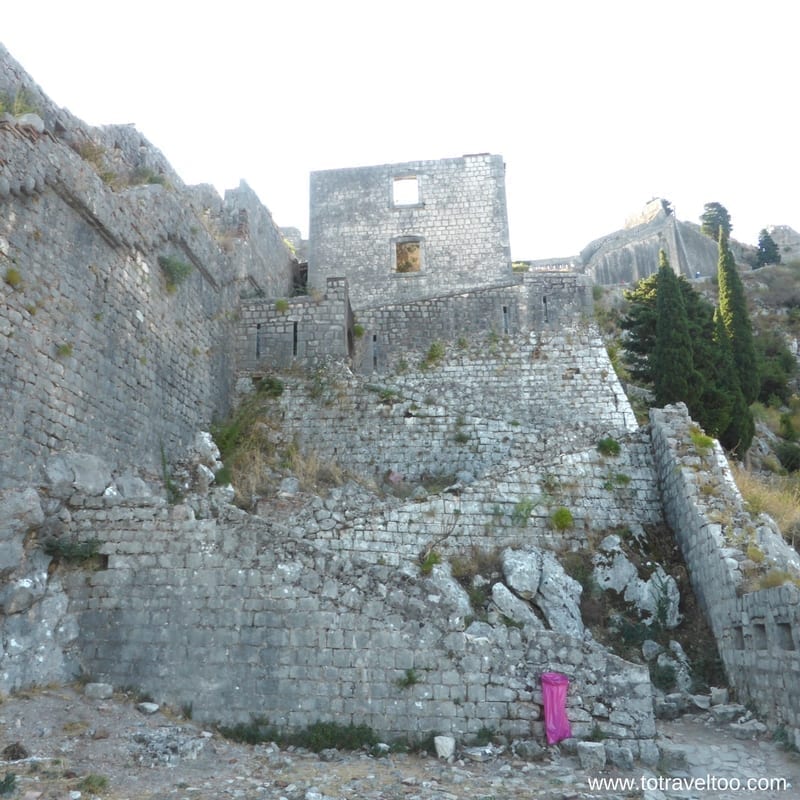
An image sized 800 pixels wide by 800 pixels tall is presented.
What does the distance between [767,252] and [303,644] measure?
45363 mm

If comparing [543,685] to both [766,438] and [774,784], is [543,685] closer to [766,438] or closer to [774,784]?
[774,784]

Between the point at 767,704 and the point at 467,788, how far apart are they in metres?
4.55

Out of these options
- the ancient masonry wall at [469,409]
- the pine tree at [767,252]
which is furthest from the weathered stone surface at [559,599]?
the pine tree at [767,252]

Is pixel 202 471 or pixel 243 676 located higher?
pixel 202 471

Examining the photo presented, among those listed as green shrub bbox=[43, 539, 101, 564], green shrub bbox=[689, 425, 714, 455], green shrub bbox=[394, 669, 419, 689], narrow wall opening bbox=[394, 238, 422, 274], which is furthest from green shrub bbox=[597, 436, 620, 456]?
narrow wall opening bbox=[394, 238, 422, 274]

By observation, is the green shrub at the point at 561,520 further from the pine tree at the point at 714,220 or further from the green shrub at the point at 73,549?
the pine tree at the point at 714,220

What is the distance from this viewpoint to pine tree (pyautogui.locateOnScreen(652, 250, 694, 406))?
18.3 meters

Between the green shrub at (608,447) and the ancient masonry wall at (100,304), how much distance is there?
8101mm

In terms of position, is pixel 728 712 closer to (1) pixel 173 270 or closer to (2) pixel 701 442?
(2) pixel 701 442

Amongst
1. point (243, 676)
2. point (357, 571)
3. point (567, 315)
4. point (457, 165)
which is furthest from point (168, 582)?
point (457, 165)

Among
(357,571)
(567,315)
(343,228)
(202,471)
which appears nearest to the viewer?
(357,571)

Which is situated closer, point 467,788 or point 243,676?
point 467,788

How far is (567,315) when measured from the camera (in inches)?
739

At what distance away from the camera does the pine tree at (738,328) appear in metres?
24.0
